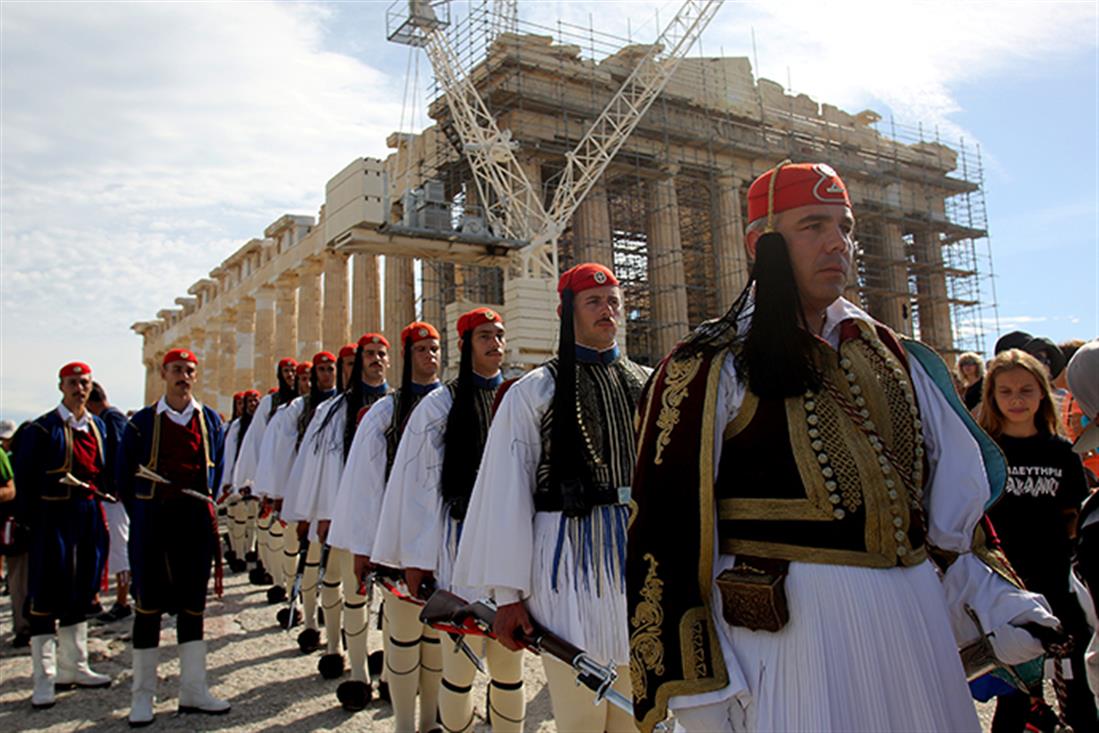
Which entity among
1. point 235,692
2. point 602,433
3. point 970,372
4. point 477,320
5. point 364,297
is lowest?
point 235,692

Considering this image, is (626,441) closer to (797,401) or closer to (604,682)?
(604,682)

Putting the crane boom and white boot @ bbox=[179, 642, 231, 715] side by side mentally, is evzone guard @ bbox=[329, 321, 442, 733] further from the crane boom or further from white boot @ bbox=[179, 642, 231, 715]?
the crane boom

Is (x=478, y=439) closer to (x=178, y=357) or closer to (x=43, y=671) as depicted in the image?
(x=178, y=357)

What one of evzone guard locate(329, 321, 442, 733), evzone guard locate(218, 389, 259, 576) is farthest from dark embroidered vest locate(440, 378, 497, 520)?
evzone guard locate(218, 389, 259, 576)

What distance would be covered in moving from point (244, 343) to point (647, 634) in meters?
37.3

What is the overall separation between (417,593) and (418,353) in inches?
61.2

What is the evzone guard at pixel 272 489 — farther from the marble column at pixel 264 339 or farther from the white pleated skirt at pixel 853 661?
the marble column at pixel 264 339

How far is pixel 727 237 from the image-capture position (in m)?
32.0

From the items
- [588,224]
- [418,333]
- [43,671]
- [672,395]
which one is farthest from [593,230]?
[672,395]

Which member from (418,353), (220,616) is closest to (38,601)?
(220,616)

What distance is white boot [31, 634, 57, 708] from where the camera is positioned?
5867 mm

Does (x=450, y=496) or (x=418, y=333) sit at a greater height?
(x=418, y=333)

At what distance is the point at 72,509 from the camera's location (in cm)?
636

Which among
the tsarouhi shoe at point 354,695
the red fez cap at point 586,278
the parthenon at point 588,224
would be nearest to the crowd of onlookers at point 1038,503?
the red fez cap at point 586,278
